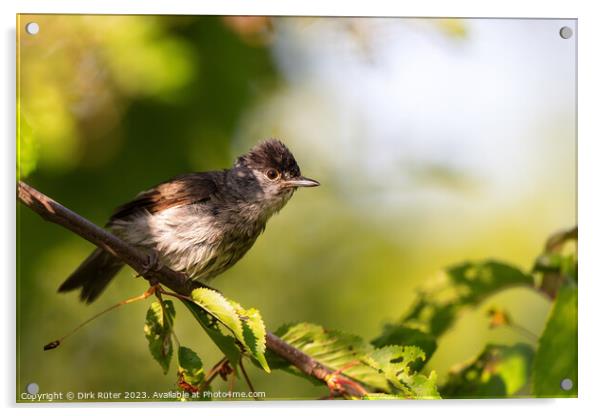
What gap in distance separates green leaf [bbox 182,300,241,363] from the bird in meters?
0.47

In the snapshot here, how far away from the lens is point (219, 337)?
218 centimetres

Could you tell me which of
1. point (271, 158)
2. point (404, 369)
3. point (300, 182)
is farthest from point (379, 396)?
point (271, 158)

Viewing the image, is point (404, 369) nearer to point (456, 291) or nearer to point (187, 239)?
point (456, 291)

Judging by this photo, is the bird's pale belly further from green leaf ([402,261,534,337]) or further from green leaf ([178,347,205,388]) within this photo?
green leaf ([402,261,534,337])

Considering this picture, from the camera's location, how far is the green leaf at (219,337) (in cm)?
218

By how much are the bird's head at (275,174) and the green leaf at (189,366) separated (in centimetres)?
80

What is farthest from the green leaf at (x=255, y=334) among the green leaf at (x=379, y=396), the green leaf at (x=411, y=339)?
the green leaf at (x=411, y=339)

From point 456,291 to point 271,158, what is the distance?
0.90m

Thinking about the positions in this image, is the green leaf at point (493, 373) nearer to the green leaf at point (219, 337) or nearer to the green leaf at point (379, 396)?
the green leaf at point (379, 396)

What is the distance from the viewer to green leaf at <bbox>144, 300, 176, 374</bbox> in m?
2.31

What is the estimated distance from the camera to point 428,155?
3139mm

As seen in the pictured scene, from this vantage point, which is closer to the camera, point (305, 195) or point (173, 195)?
point (173, 195)

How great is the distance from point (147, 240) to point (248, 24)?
101 cm

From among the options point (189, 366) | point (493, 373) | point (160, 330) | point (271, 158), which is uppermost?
point (271, 158)
